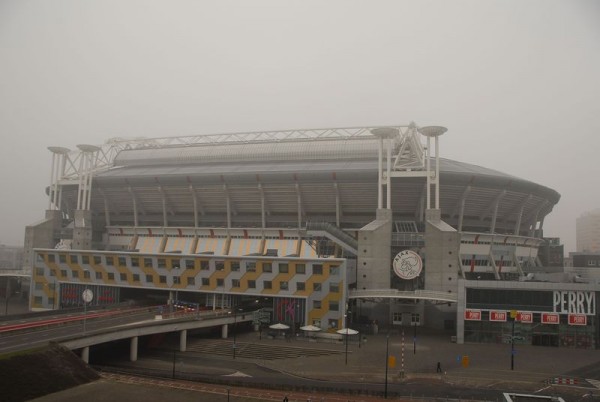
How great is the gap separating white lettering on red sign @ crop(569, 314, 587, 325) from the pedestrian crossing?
90.1 ft

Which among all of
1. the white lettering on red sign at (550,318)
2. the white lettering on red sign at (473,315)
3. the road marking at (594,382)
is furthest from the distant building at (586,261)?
the road marking at (594,382)

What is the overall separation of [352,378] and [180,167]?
217 ft

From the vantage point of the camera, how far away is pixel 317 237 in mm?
77500

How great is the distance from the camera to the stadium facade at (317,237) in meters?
62.4

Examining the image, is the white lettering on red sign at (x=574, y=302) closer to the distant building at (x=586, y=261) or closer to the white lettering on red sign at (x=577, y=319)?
the white lettering on red sign at (x=577, y=319)

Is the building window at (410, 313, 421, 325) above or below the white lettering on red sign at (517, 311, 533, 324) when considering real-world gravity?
below

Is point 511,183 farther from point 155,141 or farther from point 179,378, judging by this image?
point 155,141

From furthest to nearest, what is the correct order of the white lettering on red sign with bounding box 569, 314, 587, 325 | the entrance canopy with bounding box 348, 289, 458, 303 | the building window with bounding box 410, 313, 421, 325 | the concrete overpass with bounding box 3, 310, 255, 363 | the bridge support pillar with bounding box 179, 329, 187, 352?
the building window with bounding box 410, 313, 421, 325 → the entrance canopy with bounding box 348, 289, 458, 303 → the white lettering on red sign with bounding box 569, 314, 587, 325 → the bridge support pillar with bounding box 179, 329, 187, 352 → the concrete overpass with bounding box 3, 310, 255, 363

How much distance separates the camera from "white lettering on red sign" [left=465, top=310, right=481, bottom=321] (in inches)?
2404

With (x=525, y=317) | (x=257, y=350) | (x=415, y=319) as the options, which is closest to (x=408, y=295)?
(x=415, y=319)

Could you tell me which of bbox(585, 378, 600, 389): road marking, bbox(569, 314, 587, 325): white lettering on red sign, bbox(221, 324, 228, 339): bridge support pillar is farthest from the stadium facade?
bbox(585, 378, 600, 389): road marking

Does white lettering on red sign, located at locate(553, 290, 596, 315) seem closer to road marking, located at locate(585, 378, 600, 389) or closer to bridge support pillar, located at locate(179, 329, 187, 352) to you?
road marking, located at locate(585, 378, 600, 389)

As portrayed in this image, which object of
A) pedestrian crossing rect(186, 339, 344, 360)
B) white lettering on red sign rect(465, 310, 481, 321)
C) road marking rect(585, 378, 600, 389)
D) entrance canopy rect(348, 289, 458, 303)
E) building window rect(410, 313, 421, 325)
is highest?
entrance canopy rect(348, 289, 458, 303)

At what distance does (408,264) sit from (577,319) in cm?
2078
